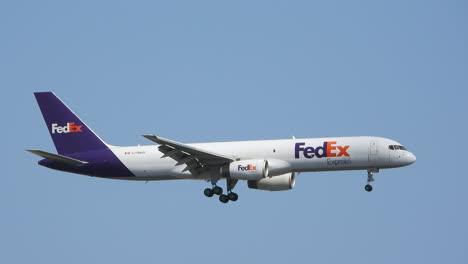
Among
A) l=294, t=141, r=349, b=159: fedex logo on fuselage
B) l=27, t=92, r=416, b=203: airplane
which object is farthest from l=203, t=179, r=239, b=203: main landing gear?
l=294, t=141, r=349, b=159: fedex logo on fuselage

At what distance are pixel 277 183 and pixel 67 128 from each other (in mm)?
15024

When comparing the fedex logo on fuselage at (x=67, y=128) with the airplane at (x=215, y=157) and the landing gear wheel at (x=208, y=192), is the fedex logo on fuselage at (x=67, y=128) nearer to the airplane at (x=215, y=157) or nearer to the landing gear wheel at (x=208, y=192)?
the airplane at (x=215, y=157)

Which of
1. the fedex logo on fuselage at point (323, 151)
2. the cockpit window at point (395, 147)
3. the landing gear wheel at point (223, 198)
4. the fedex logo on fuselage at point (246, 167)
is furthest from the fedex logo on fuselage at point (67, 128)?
the cockpit window at point (395, 147)

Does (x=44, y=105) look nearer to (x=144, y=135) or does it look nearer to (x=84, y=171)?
(x=84, y=171)

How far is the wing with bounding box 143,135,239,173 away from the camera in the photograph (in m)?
56.6

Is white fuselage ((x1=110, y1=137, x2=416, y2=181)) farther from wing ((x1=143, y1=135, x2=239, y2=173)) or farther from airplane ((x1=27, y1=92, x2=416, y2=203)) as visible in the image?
wing ((x1=143, y1=135, x2=239, y2=173))

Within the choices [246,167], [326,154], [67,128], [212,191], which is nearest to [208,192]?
[212,191]

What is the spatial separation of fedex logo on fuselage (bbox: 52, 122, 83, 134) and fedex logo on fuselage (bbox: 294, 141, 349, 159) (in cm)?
1582

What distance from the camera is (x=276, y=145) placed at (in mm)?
58875

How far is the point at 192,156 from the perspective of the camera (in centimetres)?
5828

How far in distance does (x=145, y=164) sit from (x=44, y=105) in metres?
9.19

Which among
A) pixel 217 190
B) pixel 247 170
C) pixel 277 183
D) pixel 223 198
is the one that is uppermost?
pixel 247 170

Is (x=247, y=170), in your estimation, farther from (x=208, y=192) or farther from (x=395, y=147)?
(x=395, y=147)

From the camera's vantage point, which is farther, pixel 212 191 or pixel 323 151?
pixel 212 191
